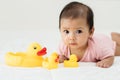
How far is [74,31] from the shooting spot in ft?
4.66

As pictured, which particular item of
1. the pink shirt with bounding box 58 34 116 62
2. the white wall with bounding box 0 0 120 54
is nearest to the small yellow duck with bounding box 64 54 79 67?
the pink shirt with bounding box 58 34 116 62

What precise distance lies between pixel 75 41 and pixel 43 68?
0.18 m

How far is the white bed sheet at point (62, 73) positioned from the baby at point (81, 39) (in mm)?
72

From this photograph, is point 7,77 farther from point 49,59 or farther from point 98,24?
point 98,24

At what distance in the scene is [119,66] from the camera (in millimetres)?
1421

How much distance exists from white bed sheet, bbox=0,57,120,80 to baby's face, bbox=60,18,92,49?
0.11 meters

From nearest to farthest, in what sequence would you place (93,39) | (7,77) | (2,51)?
(7,77) → (93,39) → (2,51)

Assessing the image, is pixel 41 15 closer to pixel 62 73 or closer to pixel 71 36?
pixel 71 36

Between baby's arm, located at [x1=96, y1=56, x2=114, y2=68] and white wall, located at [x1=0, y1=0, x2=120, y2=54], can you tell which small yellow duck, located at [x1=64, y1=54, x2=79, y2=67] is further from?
white wall, located at [x1=0, y1=0, x2=120, y2=54]

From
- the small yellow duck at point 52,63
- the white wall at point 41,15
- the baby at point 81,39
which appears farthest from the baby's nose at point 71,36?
the white wall at point 41,15

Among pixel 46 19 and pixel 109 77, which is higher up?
pixel 46 19

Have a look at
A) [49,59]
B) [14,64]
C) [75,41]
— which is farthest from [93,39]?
[14,64]

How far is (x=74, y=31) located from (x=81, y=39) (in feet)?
0.18

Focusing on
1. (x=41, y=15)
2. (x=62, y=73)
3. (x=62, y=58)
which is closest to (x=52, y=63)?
(x=62, y=73)
